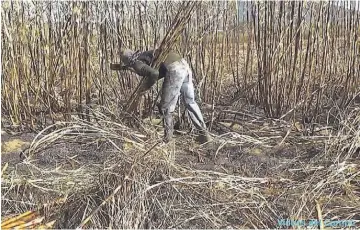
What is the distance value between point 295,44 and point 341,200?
1.90 meters

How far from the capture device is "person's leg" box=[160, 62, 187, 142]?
390 centimetres

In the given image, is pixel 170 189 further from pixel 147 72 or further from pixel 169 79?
pixel 169 79

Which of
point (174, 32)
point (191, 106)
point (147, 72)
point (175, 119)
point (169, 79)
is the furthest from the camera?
point (175, 119)

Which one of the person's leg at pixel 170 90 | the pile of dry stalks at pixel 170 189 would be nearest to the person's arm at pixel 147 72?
the person's leg at pixel 170 90

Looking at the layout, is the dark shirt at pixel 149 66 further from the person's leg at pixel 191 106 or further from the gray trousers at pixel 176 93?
the person's leg at pixel 191 106

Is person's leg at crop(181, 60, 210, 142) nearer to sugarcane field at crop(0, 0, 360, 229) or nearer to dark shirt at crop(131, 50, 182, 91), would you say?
sugarcane field at crop(0, 0, 360, 229)

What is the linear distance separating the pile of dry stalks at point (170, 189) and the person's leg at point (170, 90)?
406mm

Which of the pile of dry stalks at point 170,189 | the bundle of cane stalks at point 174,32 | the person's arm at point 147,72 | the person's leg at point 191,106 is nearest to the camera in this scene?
the pile of dry stalks at point 170,189

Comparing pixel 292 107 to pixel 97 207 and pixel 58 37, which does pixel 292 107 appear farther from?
pixel 97 207

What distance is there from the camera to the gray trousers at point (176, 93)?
12.9ft

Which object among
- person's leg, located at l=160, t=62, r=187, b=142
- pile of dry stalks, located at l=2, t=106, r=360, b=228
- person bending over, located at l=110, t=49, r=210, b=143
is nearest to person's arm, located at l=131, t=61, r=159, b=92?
person bending over, located at l=110, t=49, r=210, b=143

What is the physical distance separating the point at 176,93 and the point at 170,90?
57mm

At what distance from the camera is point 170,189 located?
280 cm

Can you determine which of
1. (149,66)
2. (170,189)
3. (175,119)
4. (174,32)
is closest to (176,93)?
(149,66)
